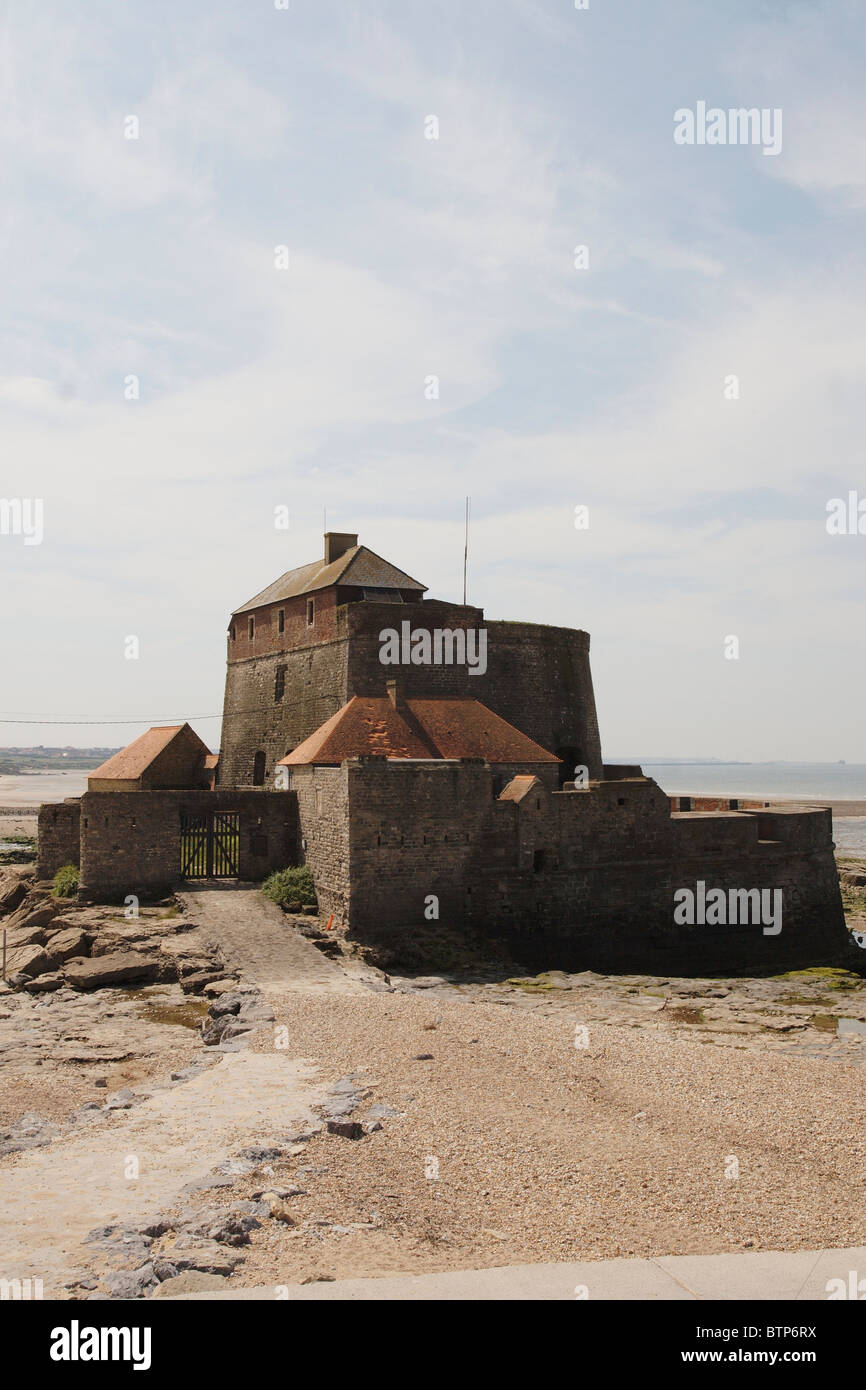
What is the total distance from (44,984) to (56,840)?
10.8 m

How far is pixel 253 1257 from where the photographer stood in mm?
8312

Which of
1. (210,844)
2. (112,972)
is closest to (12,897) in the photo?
(210,844)

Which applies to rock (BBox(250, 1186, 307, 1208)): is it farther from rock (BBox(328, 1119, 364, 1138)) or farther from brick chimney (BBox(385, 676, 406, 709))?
brick chimney (BBox(385, 676, 406, 709))

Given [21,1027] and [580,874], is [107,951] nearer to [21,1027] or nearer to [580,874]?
[21,1027]

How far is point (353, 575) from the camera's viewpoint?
34281 millimetres

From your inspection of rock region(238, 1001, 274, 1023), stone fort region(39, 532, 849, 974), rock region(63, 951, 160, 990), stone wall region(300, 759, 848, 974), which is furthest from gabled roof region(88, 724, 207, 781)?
rock region(238, 1001, 274, 1023)

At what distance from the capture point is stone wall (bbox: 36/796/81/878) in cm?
3038

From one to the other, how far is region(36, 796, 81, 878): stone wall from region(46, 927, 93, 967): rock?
7428 millimetres

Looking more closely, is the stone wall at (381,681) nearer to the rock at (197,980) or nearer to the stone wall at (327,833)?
the stone wall at (327,833)

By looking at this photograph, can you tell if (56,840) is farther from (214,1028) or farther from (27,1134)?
(27,1134)

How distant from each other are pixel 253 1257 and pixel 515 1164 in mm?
3314

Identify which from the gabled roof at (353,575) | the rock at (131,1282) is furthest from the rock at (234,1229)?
the gabled roof at (353,575)

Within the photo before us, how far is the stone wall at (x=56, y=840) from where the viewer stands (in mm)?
30375
